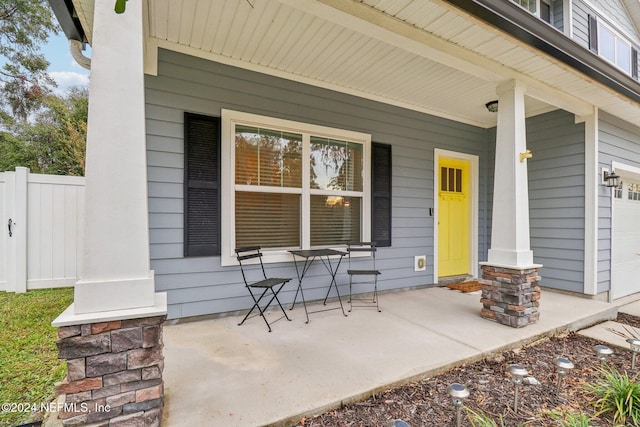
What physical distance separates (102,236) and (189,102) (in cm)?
215

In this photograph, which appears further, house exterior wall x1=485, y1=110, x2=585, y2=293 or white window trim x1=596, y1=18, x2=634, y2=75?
white window trim x1=596, y1=18, x2=634, y2=75

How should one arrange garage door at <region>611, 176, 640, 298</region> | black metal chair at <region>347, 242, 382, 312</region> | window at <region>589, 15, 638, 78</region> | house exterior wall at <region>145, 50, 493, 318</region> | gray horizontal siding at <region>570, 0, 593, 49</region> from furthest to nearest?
Answer: garage door at <region>611, 176, 640, 298</region>, window at <region>589, 15, 638, 78</region>, gray horizontal siding at <region>570, 0, 593, 49</region>, black metal chair at <region>347, 242, 382, 312</region>, house exterior wall at <region>145, 50, 493, 318</region>

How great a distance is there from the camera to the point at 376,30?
99.3 inches

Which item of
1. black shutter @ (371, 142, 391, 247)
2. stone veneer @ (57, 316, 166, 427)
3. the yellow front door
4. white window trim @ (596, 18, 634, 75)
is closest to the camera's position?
stone veneer @ (57, 316, 166, 427)

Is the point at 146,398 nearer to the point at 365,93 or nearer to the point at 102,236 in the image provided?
the point at 102,236

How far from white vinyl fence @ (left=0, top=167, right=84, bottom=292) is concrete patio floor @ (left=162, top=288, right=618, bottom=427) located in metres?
2.31

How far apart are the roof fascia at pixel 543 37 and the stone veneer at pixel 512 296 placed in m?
2.19

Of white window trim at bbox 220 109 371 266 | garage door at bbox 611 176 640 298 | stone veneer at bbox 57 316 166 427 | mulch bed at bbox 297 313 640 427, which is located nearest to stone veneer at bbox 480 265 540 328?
mulch bed at bbox 297 313 640 427

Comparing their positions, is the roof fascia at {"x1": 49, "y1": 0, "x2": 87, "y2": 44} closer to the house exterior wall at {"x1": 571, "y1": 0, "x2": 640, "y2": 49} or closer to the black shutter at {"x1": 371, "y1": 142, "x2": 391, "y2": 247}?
the black shutter at {"x1": 371, "y1": 142, "x2": 391, "y2": 247}

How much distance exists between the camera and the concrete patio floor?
1.77 m

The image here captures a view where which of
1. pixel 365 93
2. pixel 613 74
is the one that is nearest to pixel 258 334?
pixel 365 93

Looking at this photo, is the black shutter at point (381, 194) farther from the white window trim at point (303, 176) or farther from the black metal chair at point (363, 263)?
the black metal chair at point (363, 263)

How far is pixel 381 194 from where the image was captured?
172 inches

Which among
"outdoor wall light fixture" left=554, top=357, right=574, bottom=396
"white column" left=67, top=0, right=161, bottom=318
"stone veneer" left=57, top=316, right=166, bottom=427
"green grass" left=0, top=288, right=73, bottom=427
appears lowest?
"green grass" left=0, top=288, right=73, bottom=427
